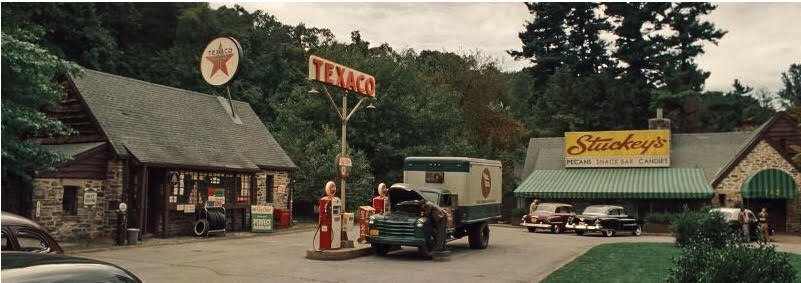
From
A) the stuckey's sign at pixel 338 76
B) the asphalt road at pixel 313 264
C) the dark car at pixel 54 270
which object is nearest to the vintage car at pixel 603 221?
the asphalt road at pixel 313 264

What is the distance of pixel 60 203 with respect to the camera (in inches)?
Answer: 874

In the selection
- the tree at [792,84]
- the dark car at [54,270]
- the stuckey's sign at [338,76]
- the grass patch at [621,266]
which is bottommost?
the grass patch at [621,266]

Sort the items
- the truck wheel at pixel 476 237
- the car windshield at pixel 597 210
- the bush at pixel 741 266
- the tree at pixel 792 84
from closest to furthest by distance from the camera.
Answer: the bush at pixel 741 266 < the truck wheel at pixel 476 237 < the car windshield at pixel 597 210 < the tree at pixel 792 84

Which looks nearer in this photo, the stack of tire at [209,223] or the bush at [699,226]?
the bush at [699,226]

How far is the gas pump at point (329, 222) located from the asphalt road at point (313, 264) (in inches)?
32.8

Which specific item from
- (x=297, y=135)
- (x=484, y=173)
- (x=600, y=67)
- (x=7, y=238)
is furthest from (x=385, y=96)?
(x=7, y=238)

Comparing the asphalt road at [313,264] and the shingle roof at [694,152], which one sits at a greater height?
the shingle roof at [694,152]

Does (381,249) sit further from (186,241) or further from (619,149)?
(619,149)

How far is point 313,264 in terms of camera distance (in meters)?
16.8

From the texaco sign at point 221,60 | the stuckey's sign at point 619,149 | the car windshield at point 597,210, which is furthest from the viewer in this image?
the stuckey's sign at point 619,149

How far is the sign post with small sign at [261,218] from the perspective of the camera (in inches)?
1103

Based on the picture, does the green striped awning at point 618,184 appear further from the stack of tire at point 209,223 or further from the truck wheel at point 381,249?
the truck wheel at point 381,249

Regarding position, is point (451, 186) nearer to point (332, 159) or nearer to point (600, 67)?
point (332, 159)

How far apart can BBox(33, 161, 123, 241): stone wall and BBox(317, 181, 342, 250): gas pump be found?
944 cm
